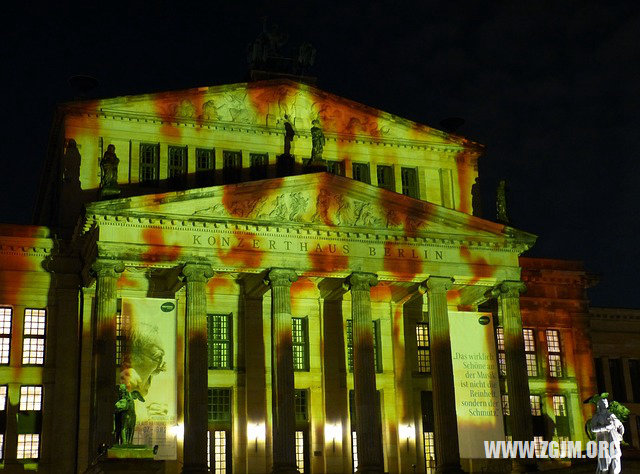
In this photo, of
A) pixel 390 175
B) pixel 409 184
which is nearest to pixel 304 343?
pixel 390 175

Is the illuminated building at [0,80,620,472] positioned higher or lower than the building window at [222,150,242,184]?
lower

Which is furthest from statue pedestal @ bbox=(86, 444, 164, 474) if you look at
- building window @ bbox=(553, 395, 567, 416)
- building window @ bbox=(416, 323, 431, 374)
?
building window @ bbox=(553, 395, 567, 416)

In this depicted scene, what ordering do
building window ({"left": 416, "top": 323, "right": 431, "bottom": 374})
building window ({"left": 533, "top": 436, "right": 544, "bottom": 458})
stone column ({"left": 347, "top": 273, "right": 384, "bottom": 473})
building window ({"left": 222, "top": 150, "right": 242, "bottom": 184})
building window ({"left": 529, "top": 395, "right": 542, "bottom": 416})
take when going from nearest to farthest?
stone column ({"left": 347, "top": 273, "right": 384, "bottom": 473})
building window ({"left": 222, "top": 150, "right": 242, "bottom": 184})
building window ({"left": 416, "top": 323, "right": 431, "bottom": 374})
building window ({"left": 533, "top": 436, "right": 544, "bottom": 458})
building window ({"left": 529, "top": 395, "right": 542, "bottom": 416})

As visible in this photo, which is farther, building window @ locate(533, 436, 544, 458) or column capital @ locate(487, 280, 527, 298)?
Result: building window @ locate(533, 436, 544, 458)

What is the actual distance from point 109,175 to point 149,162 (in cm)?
541

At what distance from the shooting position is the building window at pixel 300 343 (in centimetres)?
4666

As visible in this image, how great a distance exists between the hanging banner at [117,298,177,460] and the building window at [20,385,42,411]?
255 inches

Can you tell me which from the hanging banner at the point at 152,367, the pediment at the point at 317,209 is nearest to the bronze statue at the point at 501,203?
the pediment at the point at 317,209

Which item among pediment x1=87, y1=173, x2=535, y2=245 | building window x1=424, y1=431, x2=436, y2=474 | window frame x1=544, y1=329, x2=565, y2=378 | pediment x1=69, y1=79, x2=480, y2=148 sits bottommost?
building window x1=424, y1=431, x2=436, y2=474

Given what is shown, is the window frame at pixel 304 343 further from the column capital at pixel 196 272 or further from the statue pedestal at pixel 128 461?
the statue pedestal at pixel 128 461

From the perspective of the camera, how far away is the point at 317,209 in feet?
140

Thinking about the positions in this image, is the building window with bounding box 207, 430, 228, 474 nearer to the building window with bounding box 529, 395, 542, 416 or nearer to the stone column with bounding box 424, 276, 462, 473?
the stone column with bounding box 424, 276, 462, 473

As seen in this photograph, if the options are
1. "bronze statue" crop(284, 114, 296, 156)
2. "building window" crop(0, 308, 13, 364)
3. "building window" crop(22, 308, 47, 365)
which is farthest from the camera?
"bronze statue" crop(284, 114, 296, 156)

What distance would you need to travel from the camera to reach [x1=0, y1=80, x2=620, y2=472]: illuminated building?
1563 inches
